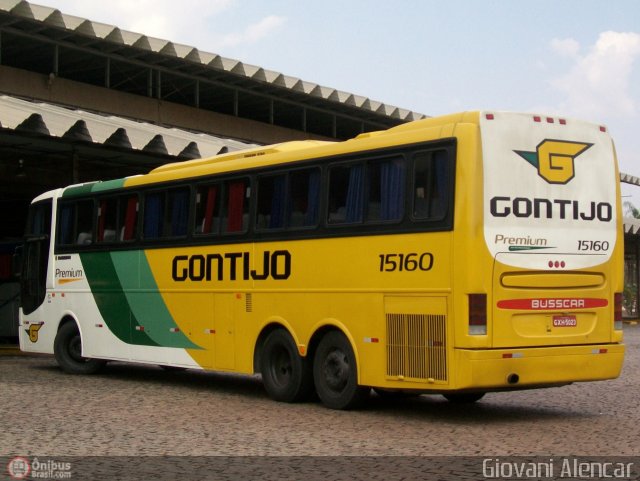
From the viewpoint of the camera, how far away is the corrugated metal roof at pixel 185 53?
35.4 meters

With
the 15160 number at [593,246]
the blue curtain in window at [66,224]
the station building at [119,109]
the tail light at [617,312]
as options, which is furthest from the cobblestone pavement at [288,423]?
the station building at [119,109]

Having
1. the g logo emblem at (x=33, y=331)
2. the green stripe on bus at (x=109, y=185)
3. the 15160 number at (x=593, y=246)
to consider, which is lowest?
the g logo emblem at (x=33, y=331)

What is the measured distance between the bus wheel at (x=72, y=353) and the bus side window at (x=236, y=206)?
4.73 meters

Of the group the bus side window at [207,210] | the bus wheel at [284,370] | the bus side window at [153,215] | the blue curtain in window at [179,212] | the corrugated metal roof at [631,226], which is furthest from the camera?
the corrugated metal roof at [631,226]

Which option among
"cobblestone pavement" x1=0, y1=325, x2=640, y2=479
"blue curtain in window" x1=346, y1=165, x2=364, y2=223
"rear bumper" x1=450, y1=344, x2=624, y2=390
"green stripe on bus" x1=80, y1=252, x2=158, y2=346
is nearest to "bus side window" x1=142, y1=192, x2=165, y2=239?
"green stripe on bus" x1=80, y1=252, x2=158, y2=346

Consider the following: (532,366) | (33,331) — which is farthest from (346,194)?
(33,331)

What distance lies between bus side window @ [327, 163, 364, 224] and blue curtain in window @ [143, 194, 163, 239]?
4113 mm

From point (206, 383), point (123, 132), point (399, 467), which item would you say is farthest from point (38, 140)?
point (399, 467)

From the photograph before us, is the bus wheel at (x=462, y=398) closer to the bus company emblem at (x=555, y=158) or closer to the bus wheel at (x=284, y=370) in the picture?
the bus wheel at (x=284, y=370)

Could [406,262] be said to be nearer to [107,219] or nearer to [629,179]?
[107,219]

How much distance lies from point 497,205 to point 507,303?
1054 mm

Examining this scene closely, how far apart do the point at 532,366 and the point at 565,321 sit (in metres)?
0.71

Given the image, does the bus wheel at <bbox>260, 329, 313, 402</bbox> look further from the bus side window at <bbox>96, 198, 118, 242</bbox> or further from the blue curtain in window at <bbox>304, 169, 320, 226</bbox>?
the bus side window at <bbox>96, 198, 118, 242</bbox>

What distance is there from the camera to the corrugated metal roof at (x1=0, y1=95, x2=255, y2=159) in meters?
22.1
